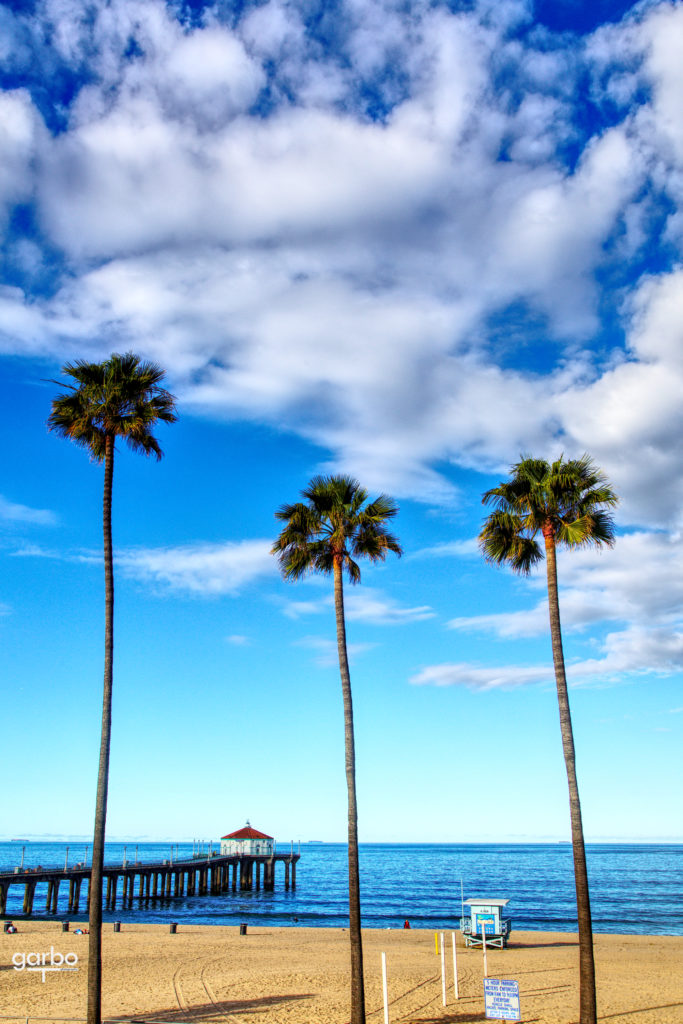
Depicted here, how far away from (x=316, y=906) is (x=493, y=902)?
147 feet

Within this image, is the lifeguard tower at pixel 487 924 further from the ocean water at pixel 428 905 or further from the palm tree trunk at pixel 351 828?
the palm tree trunk at pixel 351 828

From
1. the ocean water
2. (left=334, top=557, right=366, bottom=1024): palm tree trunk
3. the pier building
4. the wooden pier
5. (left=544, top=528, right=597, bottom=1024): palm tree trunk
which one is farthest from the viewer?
the pier building

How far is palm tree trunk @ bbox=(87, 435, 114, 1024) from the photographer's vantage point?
15438mm

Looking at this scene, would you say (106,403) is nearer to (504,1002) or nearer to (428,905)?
(504,1002)

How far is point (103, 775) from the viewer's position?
16781 millimetres

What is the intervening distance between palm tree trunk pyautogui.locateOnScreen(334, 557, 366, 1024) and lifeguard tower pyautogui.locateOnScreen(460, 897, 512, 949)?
15.7 metres

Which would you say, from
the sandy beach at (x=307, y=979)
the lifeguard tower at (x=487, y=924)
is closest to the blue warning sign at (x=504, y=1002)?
the sandy beach at (x=307, y=979)

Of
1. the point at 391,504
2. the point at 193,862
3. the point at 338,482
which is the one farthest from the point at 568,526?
the point at 193,862

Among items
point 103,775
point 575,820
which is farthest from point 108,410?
point 575,820

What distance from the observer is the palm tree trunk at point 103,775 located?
15.4m

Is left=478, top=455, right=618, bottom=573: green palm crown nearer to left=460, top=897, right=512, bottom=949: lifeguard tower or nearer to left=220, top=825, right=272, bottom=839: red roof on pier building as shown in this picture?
left=460, top=897, right=512, bottom=949: lifeguard tower

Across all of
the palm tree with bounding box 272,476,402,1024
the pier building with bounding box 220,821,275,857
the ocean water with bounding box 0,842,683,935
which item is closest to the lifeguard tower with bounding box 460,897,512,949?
the ocean water with bounding box 0,842,683,935

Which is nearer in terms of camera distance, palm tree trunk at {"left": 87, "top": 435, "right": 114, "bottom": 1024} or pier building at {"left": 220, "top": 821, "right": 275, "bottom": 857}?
palm tree trunk at {"left": 87, "top": 435, "right": 114, "bottom": 1024}

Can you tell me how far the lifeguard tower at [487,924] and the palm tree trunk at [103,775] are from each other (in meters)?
19.7
